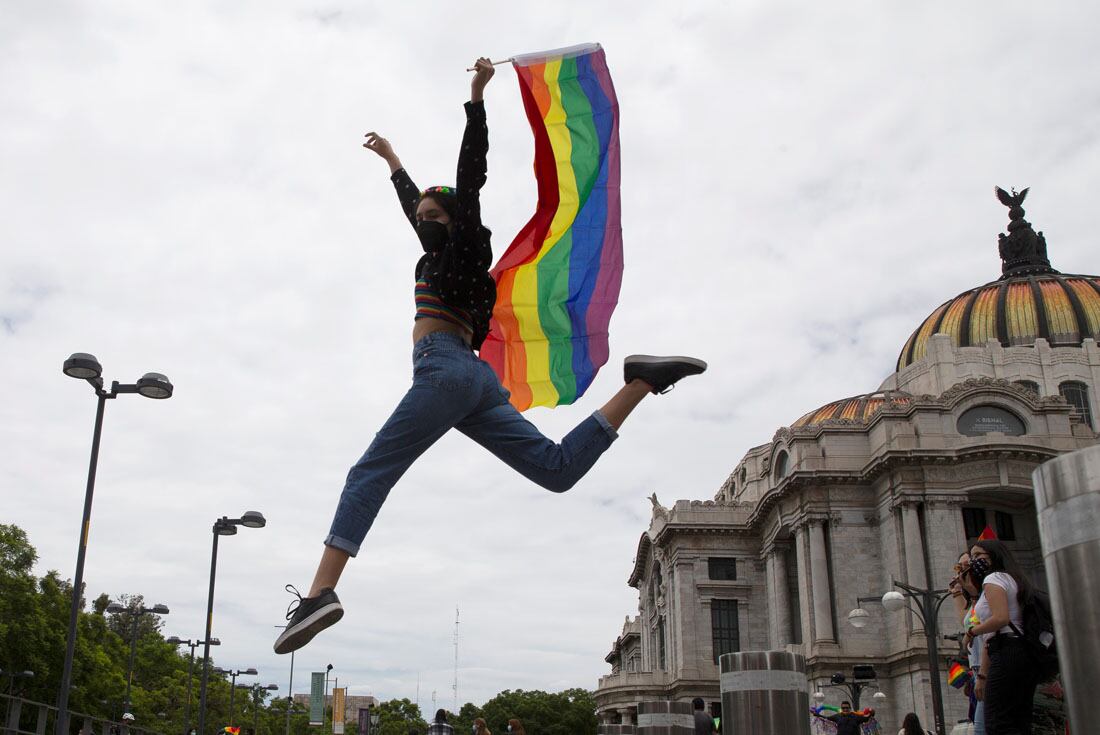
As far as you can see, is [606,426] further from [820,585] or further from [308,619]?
[820,585]

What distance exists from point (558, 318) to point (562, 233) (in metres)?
0.45

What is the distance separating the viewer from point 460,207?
4.41 m

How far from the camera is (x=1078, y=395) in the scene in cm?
5759

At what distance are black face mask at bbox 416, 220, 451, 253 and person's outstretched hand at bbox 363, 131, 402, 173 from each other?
0.66 metres

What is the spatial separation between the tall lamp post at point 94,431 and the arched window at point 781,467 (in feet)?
150

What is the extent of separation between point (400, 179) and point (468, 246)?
799 mm

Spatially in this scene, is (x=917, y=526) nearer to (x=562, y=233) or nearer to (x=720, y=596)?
(x=720, y=596)

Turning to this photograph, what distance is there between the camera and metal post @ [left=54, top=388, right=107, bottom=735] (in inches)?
549

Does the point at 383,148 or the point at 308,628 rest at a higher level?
the point at 383,148

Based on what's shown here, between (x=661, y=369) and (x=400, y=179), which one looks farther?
(x=400, y=179)

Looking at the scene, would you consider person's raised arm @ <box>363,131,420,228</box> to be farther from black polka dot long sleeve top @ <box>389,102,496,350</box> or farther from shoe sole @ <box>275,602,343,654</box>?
shoe sole @ <box>275,602,343,654</box>

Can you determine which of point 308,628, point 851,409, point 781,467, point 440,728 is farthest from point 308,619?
point 851,409

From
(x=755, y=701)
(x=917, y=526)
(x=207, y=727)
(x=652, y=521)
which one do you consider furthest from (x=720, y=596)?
(x=755, y=701)

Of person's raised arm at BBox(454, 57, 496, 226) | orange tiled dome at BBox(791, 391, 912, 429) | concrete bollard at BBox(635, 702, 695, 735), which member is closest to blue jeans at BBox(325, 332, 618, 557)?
person's raised arm at BBox(454, 57, 496, 226)
